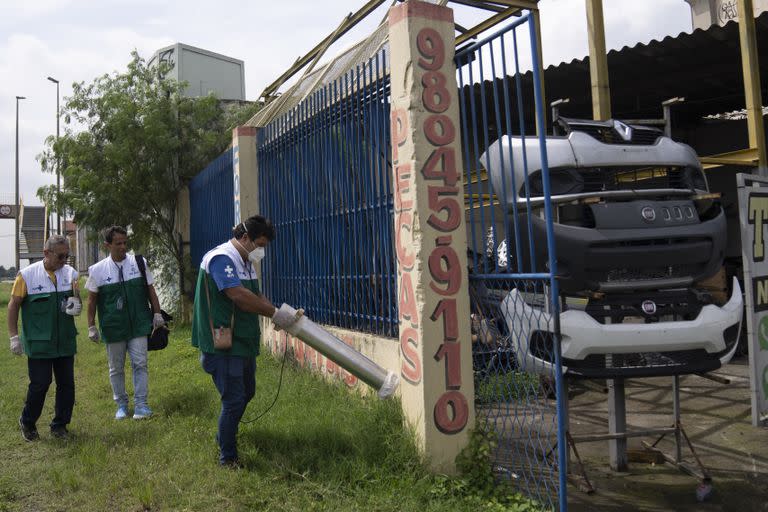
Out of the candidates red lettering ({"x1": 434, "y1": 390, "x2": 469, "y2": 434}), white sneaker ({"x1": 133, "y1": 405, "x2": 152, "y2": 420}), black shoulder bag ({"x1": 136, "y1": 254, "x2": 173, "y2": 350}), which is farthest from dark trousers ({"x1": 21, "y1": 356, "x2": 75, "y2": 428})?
red lettering ({"x1": 434, "y1": 390, "x2": 469, "y2": 434})

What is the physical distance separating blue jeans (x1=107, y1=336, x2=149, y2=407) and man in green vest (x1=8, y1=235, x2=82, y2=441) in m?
0.42

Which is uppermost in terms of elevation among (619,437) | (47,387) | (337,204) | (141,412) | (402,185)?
(337,204)

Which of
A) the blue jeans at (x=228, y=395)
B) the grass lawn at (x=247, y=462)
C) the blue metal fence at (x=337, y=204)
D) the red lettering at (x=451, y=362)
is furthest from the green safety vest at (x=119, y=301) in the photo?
the red lettering at (x=451, y=362)

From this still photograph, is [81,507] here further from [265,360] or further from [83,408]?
[265,360]

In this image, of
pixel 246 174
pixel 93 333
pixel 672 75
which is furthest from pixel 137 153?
pixel 672 75

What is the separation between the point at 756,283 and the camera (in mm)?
4766

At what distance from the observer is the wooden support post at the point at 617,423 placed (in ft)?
15.4

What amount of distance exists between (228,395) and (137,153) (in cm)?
944

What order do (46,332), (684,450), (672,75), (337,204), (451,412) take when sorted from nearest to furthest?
(451,412) < (684,450) < (46,332) < (337,204) < (672,75)

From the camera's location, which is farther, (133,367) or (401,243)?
(133,367)

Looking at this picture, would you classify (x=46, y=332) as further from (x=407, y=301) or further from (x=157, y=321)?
(x=407, y=301)

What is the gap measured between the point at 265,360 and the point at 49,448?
2592mm

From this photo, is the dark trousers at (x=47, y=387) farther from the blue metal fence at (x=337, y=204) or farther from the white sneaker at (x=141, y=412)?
the blue metal fence at (x=337, y=204)

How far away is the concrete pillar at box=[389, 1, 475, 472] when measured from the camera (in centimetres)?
419
